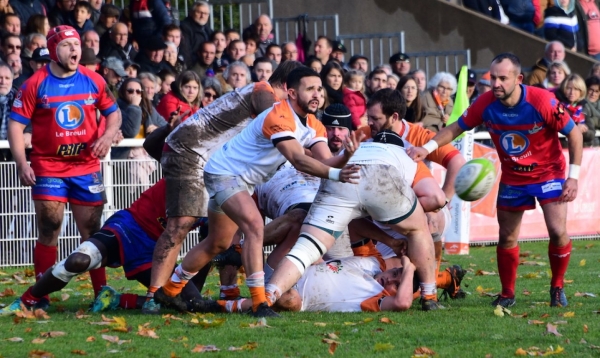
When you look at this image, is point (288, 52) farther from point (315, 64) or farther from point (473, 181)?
point (473, 181)

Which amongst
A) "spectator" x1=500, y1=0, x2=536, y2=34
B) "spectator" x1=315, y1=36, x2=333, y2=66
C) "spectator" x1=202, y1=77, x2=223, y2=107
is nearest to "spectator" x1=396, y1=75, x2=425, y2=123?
"spectator" x1=202, y1=77, x2=223, y2=107

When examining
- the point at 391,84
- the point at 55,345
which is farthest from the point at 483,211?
the point at 55,345

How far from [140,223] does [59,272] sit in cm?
79

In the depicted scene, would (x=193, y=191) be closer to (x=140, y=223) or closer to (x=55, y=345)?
(x=140, y=223)

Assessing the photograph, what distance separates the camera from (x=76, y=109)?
368 inches

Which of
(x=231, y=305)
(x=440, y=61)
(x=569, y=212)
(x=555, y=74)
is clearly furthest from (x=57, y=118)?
(x=440, y=61)

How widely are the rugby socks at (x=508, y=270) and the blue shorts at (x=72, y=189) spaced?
3.41 meters

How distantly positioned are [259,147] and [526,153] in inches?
88.6

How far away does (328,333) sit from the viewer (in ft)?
24.5

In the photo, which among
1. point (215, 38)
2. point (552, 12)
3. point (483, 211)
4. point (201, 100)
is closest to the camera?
point (201, 100)

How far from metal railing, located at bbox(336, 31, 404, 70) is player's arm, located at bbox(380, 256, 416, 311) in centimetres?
1194

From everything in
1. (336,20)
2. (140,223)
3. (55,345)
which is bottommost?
(55,345)

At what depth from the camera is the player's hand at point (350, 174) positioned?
7.91 m

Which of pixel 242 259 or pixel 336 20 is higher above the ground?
pixel 336 20
